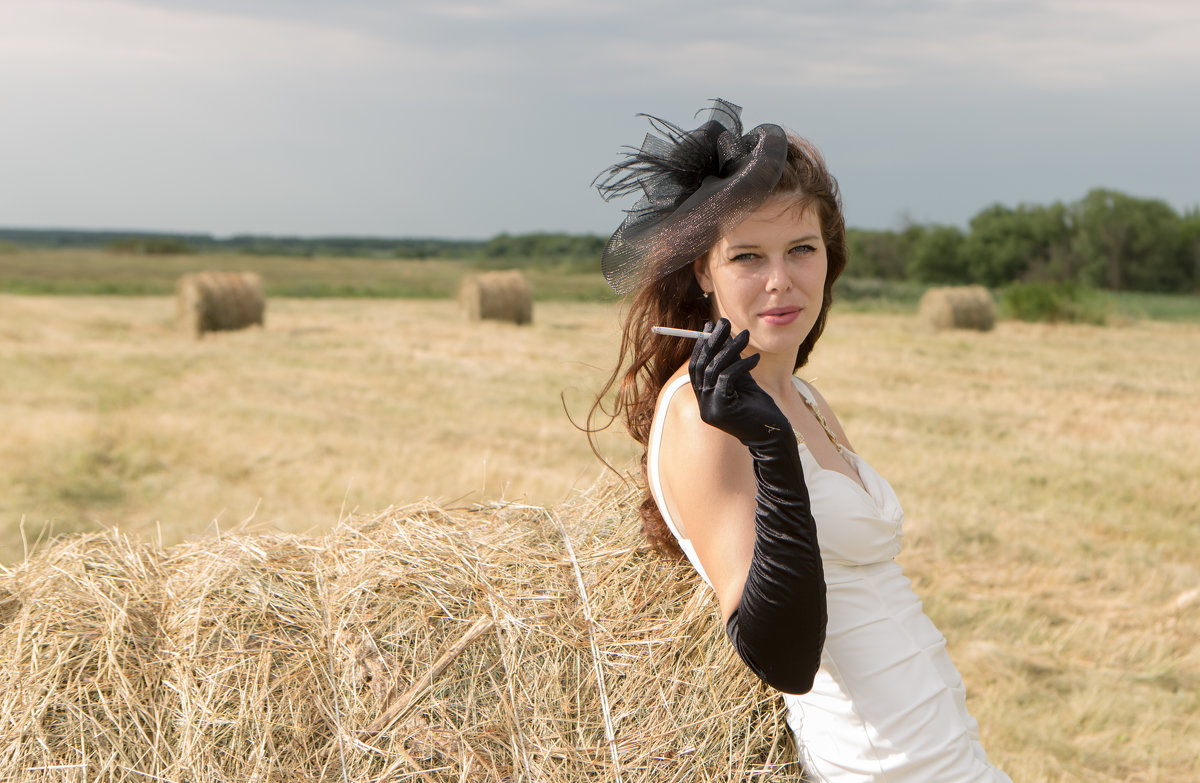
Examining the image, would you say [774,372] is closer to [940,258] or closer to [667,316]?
[667,316]

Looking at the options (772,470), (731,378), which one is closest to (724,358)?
(731,378)

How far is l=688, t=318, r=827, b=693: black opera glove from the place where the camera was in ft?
5.57

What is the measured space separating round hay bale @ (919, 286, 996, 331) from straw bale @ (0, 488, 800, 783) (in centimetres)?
1789

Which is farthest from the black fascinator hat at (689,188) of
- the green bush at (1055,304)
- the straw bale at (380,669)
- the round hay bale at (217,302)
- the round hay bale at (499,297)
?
the green bush at (1055,304)

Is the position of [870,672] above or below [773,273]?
below

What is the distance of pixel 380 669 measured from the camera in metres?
2.24

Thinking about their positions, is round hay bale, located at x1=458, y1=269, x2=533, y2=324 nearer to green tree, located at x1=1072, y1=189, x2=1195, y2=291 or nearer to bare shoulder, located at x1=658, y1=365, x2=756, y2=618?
bare shoulder, located at x1=658, y1=365, x2=756, y2=618

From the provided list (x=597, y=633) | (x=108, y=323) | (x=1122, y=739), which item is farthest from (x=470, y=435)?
(x=108, y=323)

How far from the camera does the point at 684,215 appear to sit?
210 centimetres

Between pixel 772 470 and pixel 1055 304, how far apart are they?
22411 millimetres

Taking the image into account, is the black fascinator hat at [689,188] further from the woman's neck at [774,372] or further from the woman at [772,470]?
the woman's neck at [774,372]

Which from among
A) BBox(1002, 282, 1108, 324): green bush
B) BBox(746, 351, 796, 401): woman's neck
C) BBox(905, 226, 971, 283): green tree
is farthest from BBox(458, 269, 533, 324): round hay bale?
BBox(905, 226, 971, 283): green tree

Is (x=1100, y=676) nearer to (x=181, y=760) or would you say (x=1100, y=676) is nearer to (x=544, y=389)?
(x=181, y=760)

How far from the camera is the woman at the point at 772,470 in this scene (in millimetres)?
1727
